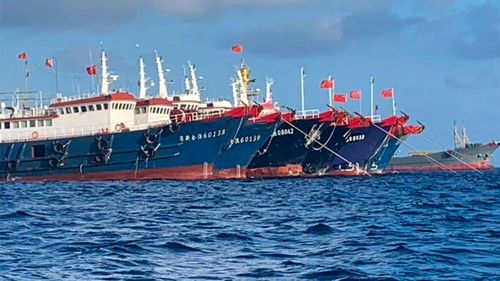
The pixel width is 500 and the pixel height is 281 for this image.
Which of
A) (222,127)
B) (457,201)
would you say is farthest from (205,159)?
(457,201)

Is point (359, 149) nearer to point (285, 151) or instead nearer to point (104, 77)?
point (285, 151)

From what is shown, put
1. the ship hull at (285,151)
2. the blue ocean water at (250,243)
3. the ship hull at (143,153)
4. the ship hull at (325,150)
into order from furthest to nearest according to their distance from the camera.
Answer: the ship hull at (325,150) < the ship hull at (285,151) < the ship hull at (143,153) < the blue ocean water at (250,243)

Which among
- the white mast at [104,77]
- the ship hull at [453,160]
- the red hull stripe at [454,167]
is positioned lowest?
the red hull stripe at [454,167]

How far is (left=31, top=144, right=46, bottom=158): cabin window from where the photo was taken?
72.3 meters

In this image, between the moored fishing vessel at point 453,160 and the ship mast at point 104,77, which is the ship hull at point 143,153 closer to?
the ship mast at point 104,77

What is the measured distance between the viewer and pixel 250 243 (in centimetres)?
1925

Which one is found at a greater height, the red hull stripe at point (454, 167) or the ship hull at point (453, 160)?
the ship hull at point (453, 160)

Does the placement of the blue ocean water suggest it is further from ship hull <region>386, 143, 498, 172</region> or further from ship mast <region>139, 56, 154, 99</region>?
ship hull <region>386, 143, 498, 172</region>

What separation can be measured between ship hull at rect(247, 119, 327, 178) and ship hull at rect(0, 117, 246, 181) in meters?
9.32

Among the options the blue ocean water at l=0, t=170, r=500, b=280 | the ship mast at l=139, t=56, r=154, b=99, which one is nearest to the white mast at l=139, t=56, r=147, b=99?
the ship mast at l=139, t=56, r=154, b=99

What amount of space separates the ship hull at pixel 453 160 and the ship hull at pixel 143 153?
69935 mm

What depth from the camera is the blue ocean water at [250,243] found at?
15.0m

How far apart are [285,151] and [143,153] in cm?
1638

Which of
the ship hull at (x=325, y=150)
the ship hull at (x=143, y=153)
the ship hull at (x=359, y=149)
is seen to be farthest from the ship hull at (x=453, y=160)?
the ship hull at (x=143, y=153)
